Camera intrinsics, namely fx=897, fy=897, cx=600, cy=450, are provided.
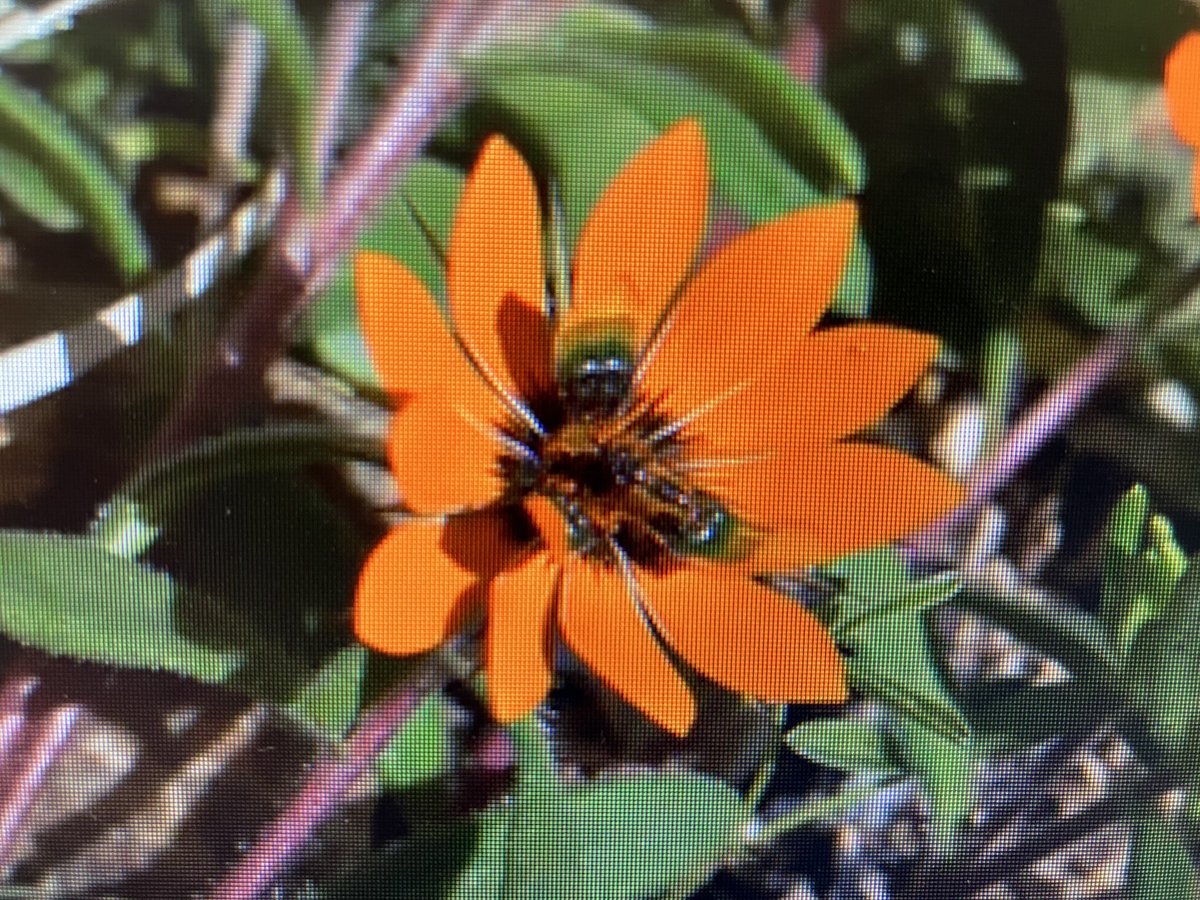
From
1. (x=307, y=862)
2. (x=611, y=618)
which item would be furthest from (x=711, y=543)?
(x=307, y=862)

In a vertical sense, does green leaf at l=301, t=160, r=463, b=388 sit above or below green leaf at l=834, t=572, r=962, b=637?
above

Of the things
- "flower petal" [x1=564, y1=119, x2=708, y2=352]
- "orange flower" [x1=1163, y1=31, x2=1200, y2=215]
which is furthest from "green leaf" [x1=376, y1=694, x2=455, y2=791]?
"orange flower" [x1=1163, y1=31, x2=1200, y2=215]

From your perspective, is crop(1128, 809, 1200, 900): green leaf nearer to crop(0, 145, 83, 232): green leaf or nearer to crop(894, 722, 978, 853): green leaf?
crop(894, 722, 978, 853): green leaf

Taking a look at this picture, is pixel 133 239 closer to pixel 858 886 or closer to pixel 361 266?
pixel 361 266

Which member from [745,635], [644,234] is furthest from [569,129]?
[745,635]

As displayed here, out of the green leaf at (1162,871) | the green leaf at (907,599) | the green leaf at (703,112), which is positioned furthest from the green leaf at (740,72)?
the green leaf at (1162,871)
